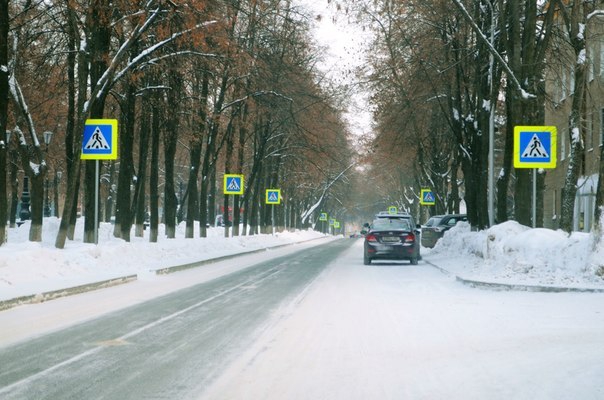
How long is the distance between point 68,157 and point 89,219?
13.6 ft

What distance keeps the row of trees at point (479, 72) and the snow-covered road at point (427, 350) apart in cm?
519

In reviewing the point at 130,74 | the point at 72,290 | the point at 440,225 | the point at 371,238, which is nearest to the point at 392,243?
the point at 371,238

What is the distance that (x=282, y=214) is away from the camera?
75.6m

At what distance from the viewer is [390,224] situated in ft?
93.8

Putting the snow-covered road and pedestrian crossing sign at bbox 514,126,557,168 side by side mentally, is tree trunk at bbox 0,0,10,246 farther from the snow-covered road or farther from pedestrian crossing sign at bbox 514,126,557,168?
pedestrian crossing sign at bbox 514,126,557,168

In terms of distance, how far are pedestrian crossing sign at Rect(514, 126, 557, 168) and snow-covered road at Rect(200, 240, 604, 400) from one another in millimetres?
3978

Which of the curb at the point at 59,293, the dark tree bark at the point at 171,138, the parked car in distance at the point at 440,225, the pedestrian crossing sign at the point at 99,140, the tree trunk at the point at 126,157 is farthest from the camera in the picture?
the parked car in distance at the point at 440,225

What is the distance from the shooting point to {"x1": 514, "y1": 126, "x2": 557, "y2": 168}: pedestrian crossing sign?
61.5ft

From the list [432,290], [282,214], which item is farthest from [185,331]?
[282,214]

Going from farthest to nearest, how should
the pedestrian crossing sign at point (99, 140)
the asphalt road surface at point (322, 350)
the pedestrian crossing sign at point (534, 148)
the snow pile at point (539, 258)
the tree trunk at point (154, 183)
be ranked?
the tree trunk at point (154, 183)
the pedestrian crossing sign at point (99, 140)
the pedestrian crossing sign at point (534, 148)
the snow pile at point (539, 258)
the asphalt road surface at point (322, 350)

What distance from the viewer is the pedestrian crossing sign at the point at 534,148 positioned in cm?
1875

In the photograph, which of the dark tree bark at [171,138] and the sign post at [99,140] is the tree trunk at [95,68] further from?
the dark tree bark at [171,138]

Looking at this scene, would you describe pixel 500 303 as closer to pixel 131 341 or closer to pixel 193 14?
pixel 131 341

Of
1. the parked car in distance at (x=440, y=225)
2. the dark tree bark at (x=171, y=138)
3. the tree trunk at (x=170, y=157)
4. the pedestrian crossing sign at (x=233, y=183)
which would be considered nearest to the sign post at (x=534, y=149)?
the dark tree bark at (x=171, y=138)
